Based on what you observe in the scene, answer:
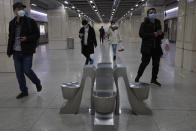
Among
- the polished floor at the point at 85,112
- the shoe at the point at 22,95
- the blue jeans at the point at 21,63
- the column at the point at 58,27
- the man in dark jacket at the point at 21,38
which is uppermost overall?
the column at the point at 58,27

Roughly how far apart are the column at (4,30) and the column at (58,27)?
9.75m

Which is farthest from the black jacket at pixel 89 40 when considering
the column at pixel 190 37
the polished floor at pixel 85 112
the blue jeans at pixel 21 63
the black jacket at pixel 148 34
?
the column at pixel 190 37

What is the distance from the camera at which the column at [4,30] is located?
6410mm

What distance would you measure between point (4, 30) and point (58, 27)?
9946 millimetres

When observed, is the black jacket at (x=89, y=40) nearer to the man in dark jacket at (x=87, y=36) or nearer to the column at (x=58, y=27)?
the man in dark jacket at (x=87, y=36)

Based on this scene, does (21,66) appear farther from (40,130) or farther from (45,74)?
(45,74)

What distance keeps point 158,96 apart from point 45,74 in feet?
13.0

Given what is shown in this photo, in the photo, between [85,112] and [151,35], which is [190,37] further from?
[85,112]

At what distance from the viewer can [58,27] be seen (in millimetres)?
16281

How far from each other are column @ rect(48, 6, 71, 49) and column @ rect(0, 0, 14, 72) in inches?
384

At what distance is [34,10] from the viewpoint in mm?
22312

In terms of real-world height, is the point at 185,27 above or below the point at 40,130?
above

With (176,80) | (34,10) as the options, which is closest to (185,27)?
(176,80)

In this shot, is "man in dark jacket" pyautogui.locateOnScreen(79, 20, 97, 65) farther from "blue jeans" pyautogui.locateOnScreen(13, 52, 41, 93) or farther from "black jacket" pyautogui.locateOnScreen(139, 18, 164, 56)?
"blue jeans" pyautogui.locateOnScreen(13, 52, 41, 93)
